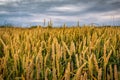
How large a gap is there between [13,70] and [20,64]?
16cm

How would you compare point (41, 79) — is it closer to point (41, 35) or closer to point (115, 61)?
point (115, 61)

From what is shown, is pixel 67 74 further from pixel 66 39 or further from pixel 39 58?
pixel 66 39

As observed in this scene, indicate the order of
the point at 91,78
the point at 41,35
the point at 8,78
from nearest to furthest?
the point at 91,78 → the point at 8,78 → the point at 41,35

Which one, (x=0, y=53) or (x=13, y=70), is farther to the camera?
(x=0, y=53)

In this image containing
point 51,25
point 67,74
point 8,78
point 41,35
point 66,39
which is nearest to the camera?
point 67,74

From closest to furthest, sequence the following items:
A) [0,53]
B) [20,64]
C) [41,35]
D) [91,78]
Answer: [91,78], [20,64], [0,53], [41,35]

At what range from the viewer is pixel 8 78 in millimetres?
1824

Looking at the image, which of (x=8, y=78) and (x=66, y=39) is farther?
(x=66, y=39)

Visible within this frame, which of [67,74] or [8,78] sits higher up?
[67,74]

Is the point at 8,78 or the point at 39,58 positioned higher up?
the point at 39,58

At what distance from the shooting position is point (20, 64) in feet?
6.79

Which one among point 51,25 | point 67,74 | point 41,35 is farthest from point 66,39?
point 51,25

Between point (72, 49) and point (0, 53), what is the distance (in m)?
0.89

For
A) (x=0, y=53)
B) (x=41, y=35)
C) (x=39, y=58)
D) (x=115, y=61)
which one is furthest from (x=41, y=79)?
(x=41, y=35)
